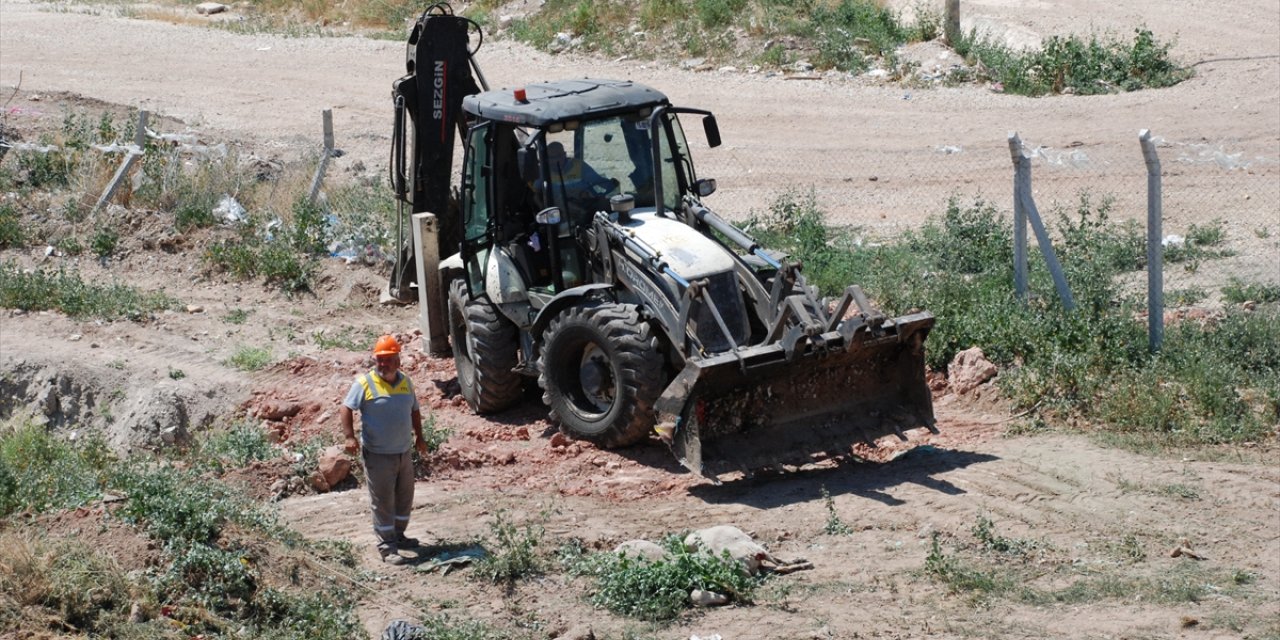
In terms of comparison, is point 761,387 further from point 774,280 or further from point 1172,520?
point 1172,520

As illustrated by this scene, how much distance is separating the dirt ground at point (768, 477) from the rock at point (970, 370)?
0.54 feet

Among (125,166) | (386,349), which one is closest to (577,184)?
(386,349)

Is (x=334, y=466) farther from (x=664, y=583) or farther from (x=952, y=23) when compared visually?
(x=952, y=23)

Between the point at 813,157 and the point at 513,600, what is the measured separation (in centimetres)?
1196

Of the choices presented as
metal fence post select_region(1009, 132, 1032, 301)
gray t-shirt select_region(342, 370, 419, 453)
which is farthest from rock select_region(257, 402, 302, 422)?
metal fence post select_region(1009, 132, 1032, 301)

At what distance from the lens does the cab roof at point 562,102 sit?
1066 centimetres

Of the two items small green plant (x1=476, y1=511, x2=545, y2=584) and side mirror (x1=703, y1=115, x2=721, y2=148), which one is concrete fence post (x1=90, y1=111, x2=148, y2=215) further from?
small green plant (x1=476, y1=511, x2=545, y2=584)

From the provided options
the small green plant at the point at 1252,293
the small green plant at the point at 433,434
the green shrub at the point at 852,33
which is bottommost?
the small green plant at the point at 433,434

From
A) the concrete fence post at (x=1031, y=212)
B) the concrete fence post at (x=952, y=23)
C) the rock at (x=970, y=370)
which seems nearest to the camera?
the rock at (x=970, y=370)

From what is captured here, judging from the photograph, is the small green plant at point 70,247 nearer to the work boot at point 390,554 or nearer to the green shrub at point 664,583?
the work boot at point 390,554

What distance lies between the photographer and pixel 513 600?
8.09 meters

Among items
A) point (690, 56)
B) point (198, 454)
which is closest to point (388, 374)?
point (198, 454)

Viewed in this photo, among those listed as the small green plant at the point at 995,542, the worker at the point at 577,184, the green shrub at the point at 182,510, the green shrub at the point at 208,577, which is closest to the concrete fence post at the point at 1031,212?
the worker at the point at 577,184

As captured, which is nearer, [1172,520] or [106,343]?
[1172,520]
